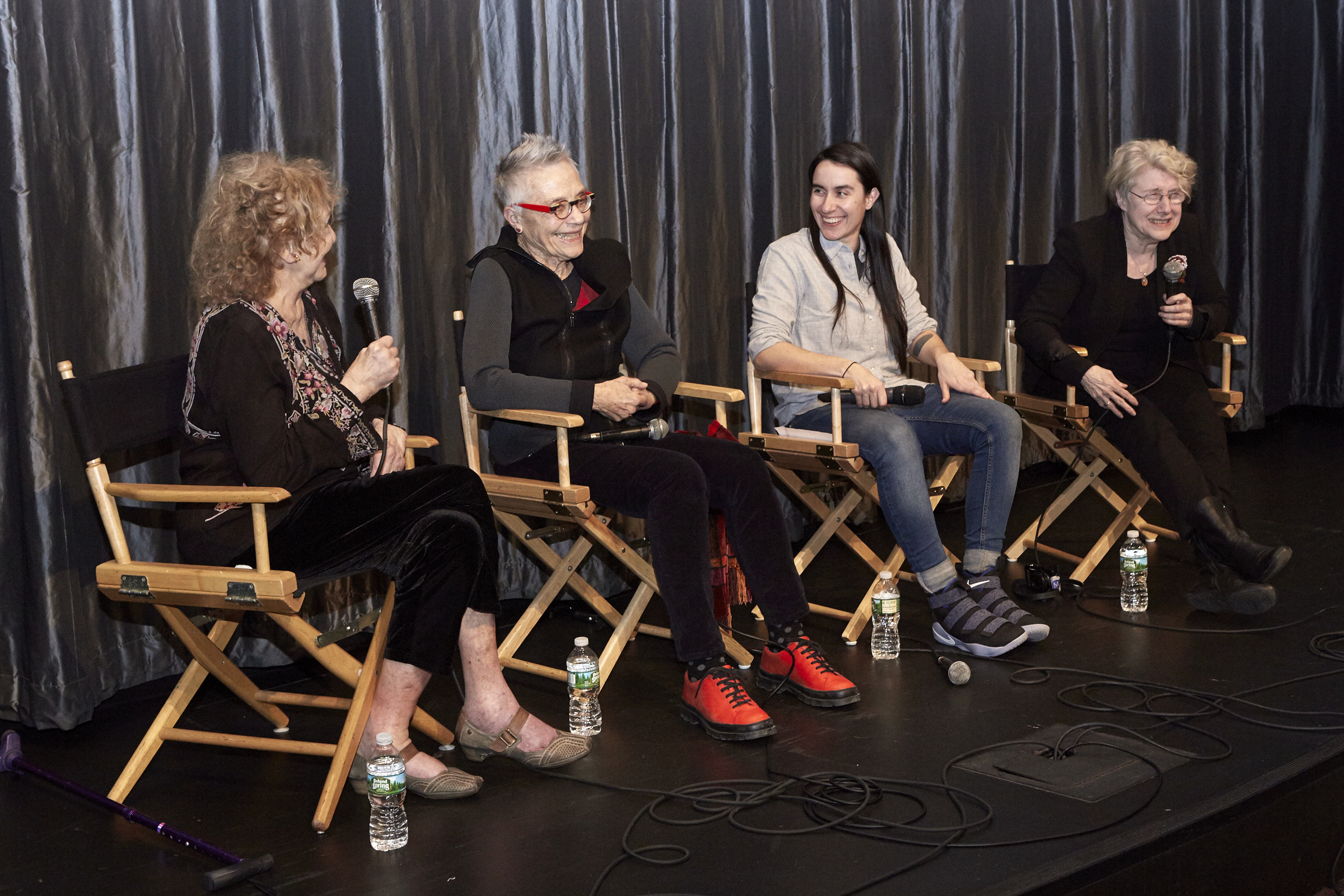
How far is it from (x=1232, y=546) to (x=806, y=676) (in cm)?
130

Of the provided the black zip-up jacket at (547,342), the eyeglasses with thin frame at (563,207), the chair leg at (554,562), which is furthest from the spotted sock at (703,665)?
the eyeglasses with thin frame at (563,207)

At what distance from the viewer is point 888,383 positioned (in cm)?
365

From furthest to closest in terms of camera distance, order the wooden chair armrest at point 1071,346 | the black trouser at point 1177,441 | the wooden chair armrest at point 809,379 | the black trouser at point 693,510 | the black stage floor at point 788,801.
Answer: the wooden chair armrest at point 1071,346
the black trouser at point 1177,441
the wooden chair armrest at point 809,379
the black trouser at point 693,510
the black stage floor at point 788,801

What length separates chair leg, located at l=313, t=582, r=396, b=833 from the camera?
241 centimetres

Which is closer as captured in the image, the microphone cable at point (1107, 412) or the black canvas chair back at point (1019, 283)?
the microphone cable at point (1107, 412)

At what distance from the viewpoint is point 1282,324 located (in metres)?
6.59

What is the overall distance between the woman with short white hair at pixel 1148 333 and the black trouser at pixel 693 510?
3.90 feet

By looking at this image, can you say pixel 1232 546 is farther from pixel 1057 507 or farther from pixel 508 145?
pixel 508 145

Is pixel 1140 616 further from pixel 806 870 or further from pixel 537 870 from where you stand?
pixel 537 870

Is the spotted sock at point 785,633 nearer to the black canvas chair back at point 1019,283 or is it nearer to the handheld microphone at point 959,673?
the handheld microphone at point 959,673

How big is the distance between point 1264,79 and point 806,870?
18.0 feet

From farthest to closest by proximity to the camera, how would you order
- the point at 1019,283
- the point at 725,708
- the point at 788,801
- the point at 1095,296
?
1. the point at 1019,283
2. the point at 1095,296
3. the point at 725,708
4. the point at 788,801

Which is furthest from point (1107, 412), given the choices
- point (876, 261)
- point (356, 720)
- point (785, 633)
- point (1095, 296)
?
point (356, 720)

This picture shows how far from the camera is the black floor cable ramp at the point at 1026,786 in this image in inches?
87.3
